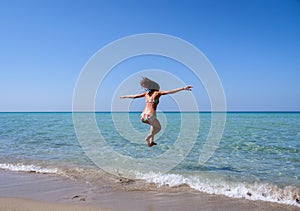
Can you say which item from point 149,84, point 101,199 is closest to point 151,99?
point 149,84

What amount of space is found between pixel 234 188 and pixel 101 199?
13.6ft

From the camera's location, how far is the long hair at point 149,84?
24.5ft

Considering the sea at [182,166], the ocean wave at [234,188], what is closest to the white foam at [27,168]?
the sea at [182,166]

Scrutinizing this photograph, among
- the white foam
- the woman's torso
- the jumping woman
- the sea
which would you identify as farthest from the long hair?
the white foam

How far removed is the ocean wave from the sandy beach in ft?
1.42

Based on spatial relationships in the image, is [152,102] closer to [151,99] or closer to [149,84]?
[151,99]

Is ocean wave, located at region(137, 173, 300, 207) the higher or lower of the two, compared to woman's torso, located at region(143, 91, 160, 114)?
lower

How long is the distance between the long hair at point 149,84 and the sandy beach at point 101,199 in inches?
121

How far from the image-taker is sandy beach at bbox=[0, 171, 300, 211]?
6.26 m

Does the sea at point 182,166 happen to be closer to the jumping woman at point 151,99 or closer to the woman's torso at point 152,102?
the jumping woman at point 151,99

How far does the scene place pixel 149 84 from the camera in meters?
7.48

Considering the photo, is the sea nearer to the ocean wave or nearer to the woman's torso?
the ocean wave

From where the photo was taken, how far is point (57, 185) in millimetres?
8227

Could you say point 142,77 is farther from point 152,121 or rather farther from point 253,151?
point 253,151
